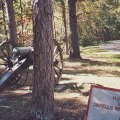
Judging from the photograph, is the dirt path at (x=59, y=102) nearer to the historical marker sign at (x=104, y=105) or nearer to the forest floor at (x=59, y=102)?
the forest floor at (x=59, y=102)

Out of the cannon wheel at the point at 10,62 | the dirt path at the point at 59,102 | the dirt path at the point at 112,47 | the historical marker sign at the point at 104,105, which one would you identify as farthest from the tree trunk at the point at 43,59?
the dirt path at the point at 112,47

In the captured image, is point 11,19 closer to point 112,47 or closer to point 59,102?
point 59,102

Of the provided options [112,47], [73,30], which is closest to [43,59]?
[73,30]

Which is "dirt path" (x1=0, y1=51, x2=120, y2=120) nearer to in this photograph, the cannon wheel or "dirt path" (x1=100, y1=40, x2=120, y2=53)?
the cannon wheel

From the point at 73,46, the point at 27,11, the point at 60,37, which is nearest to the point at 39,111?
the point at 73,46

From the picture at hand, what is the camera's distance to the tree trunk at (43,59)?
23.4 feet

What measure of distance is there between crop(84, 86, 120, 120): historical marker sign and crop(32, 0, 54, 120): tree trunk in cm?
125

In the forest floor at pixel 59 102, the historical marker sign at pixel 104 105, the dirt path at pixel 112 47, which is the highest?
the historical marker sign at pixel 104 105

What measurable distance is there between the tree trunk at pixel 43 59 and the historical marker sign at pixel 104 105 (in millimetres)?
1253

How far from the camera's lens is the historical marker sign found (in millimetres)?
6230

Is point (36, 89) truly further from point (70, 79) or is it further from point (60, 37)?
point (60, 37)

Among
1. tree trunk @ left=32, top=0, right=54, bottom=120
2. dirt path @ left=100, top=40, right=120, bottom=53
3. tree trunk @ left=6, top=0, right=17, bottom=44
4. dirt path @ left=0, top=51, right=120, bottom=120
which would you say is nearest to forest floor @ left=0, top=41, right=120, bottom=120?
dirt path @ left=0, top=51, right=120, bottom=120

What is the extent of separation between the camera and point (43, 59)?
23.9 ft

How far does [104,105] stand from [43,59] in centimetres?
157
